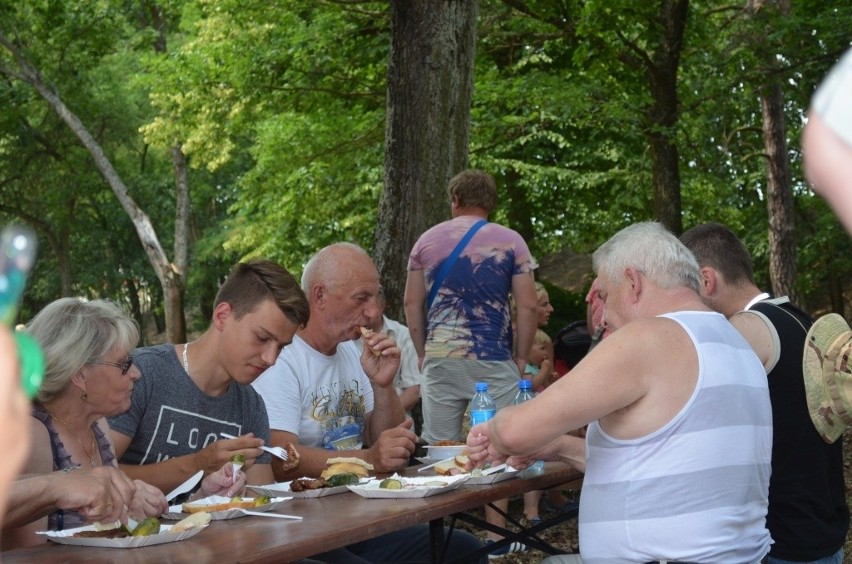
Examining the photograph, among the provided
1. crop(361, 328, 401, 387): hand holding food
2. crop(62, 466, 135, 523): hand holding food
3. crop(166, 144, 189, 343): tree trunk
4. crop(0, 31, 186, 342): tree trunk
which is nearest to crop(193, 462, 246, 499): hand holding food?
crop(62, 466, 135, 523): hand holding food

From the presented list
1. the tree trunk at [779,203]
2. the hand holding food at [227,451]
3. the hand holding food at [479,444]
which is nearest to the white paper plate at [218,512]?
the hand holding food at [227,451]

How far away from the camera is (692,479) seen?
2.94 metres

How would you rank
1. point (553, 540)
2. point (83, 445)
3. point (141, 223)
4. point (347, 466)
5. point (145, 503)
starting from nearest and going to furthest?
point (145, 503) < point (83, 445) < point (347, 466) < point (553, 540) < point (141, 223)

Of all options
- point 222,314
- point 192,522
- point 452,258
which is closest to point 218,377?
point 222,314

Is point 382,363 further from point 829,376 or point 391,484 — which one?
point 829,376

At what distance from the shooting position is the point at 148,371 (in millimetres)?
3893

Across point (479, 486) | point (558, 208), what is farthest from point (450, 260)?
point (558, 208)

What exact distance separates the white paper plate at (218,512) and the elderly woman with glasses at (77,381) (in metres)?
0.09

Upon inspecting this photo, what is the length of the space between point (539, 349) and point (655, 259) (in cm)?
509

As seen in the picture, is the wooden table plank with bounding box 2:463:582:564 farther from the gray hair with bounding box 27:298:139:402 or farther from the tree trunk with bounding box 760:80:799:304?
the tree trunk with bounding box 760:80:799:304

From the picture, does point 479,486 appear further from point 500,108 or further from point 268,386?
point 500,108

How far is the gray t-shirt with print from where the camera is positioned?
3.84 m

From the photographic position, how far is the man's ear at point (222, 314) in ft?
13.4

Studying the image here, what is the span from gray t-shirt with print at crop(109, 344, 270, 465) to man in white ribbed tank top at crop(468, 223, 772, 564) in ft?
4.35
